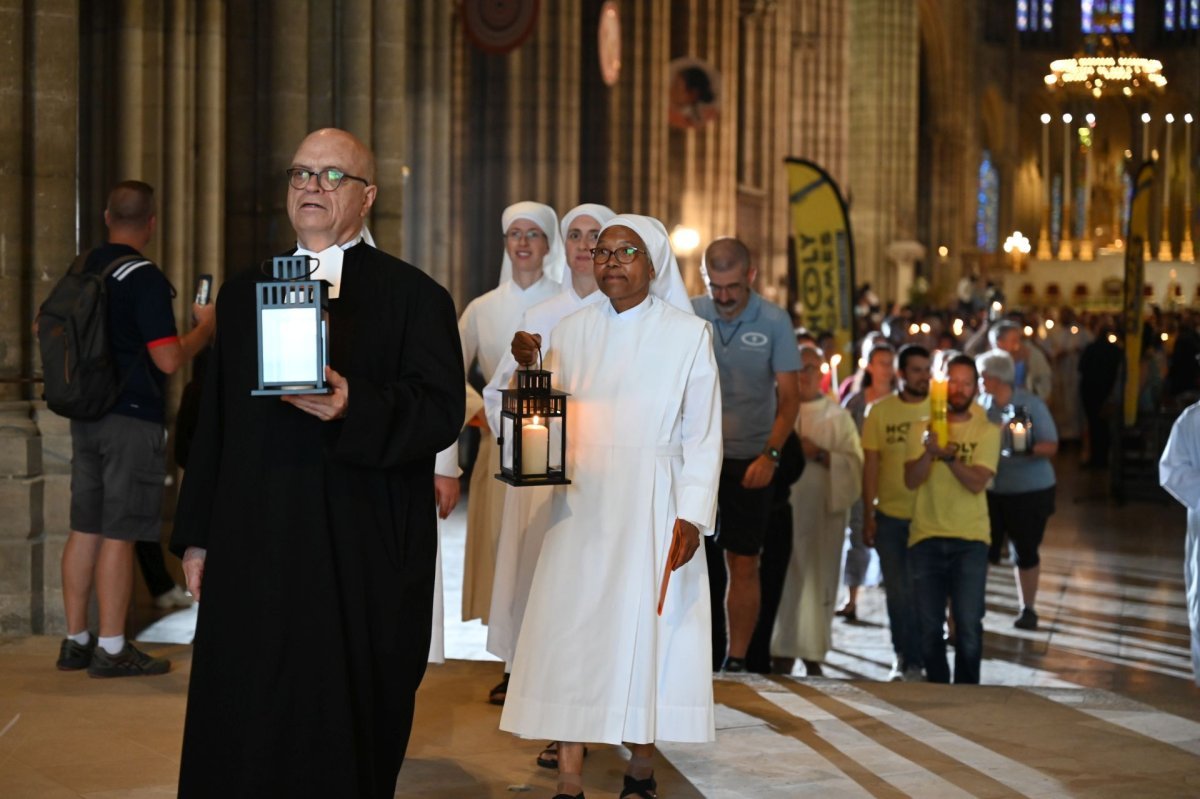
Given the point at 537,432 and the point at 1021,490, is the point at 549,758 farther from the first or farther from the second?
the point at 1021,490

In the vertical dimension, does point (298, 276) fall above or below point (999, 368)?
above

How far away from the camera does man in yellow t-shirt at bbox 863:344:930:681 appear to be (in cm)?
868

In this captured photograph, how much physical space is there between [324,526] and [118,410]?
293 centimetres

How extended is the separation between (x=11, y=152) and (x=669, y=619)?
3.99 meters

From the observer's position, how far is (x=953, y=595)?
845 centimetres

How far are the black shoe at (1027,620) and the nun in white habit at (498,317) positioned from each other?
4535 millimetres

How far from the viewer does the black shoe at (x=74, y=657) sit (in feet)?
22.8

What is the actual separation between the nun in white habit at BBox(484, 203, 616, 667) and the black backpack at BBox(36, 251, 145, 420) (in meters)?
1.48

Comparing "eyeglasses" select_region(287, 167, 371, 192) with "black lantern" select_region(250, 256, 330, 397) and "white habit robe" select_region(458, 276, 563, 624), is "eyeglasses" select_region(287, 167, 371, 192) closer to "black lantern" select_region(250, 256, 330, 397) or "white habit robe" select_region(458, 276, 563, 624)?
"black lantern" select_region(250, 256, 330, 397)

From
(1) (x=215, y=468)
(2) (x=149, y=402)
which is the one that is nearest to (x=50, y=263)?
(2) (x=149, y=402)

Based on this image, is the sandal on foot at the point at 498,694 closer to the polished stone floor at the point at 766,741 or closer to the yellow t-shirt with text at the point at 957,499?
the polished stone floor at the point at 766,741

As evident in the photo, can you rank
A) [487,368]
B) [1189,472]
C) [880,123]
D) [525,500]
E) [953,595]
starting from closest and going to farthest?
[525,500] → [1189,472] → [487,368] → [953,595] → [880,123]

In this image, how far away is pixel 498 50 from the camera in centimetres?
1490

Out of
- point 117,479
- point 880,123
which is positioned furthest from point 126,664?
point 880,123
